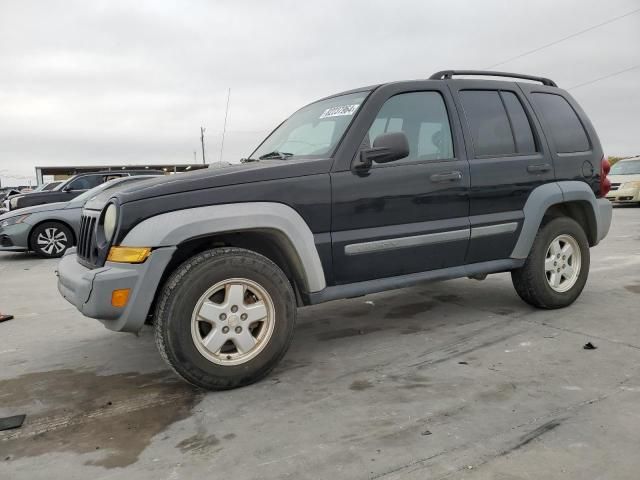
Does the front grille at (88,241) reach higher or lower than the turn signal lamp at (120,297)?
higher

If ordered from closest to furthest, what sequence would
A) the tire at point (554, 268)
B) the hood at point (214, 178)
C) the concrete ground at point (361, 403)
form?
the concrete ground at point (361, 403) < the hood at point (214, 178) < the tire at point (554, 268)

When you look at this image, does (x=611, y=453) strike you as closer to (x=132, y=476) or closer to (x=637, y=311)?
(x=132, y=476)

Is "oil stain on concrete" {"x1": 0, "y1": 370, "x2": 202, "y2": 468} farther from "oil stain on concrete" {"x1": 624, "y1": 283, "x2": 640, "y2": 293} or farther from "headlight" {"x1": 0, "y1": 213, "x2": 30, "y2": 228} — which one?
"headlight" {"x1": 0, "y1": 213, "x2": 30, "y2": 228}

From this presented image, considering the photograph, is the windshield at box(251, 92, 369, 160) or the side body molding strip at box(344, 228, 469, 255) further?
the windshield at box(251, 92, 369, 160)

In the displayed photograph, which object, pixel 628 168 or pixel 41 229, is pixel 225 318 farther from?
pixel 628 168

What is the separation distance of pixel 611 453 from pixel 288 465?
4.63ft

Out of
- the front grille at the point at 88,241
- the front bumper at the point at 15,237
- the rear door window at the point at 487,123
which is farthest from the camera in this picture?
the front bumper at the point at 15,237

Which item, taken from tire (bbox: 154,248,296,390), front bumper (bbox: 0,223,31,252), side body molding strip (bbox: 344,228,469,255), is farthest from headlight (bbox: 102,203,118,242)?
front bumper (bbox: 0,223,31,252)

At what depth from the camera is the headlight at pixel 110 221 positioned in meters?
3.07

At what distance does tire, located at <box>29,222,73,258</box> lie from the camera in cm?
972

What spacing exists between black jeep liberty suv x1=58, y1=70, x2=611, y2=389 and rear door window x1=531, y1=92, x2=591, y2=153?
14mm

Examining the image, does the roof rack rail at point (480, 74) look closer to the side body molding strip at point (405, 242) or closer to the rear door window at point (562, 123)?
the rear door window at point (562, 123)

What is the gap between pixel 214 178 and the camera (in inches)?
125

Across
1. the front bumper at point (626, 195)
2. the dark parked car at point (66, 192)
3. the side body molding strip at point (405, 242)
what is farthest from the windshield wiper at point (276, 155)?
the front bumper at point (626, 195)
